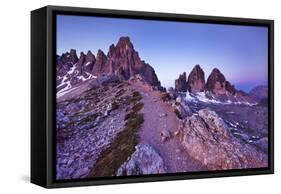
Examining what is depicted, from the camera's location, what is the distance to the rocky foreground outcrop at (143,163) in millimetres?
7004

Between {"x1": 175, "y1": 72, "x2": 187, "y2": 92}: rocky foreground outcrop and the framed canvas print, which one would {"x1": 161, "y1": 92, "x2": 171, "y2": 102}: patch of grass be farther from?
{"x1": 175, "y1": 72, "x2": 187, "y2": 92}: rocky foreground outcrop

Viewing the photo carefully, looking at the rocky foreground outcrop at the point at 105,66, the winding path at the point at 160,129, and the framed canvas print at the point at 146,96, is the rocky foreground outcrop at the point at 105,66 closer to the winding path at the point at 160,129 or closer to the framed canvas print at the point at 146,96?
the framed canvas print at the point at 146,96

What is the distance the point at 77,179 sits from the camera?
677 cm

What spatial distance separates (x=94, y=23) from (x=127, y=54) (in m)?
0.44

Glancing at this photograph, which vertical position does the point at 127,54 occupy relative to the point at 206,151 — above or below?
above

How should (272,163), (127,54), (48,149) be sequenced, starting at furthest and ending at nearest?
(272,163)
(127,54)
(48,149)

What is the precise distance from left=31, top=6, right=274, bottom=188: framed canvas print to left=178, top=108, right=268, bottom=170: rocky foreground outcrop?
1cm

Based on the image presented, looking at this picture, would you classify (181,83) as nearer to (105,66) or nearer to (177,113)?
(177,113)

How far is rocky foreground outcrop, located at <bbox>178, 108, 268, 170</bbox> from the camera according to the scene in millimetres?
7355

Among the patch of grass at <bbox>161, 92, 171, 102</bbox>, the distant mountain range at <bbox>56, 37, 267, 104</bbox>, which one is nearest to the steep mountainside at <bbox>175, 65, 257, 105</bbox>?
the distant mountain range at <bbox>56, 37, 267, 104</bbox>

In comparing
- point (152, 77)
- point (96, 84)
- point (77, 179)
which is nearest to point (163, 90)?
point (152, 77)

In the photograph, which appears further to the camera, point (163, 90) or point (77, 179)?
point (163, 90)

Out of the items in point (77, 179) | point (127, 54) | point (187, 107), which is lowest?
Result: point (77, 179)

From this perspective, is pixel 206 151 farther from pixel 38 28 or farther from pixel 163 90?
pixel 38 28
